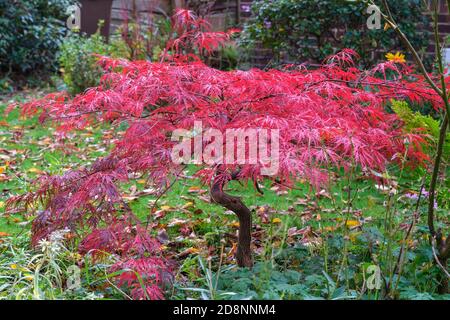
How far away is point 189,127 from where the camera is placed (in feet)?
9.73

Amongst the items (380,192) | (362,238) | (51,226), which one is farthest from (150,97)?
(380,192)

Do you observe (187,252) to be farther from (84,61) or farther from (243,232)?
(84,61)

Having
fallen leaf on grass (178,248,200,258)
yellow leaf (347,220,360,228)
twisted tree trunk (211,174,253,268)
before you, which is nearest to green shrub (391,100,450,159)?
twisted tree trunk (211,174,253,268)

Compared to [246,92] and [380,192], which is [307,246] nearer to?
[246,92]

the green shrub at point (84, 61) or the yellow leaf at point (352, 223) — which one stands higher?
the green shrub at point (84, 61)

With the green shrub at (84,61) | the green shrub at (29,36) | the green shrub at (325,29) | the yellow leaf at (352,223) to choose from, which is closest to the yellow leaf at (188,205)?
the yellow leaf at (352,223)

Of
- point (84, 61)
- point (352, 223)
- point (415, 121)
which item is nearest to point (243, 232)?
point (415, 121)

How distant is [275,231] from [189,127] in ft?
3.99

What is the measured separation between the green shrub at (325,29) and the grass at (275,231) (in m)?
1.87

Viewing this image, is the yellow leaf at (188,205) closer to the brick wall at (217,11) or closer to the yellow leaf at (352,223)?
the yellow leaf at (352,223)

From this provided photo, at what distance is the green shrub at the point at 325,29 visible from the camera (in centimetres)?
673

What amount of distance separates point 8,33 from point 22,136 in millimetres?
3262

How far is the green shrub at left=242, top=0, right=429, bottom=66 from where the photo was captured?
673 centimetres

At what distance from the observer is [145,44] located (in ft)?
27.7
